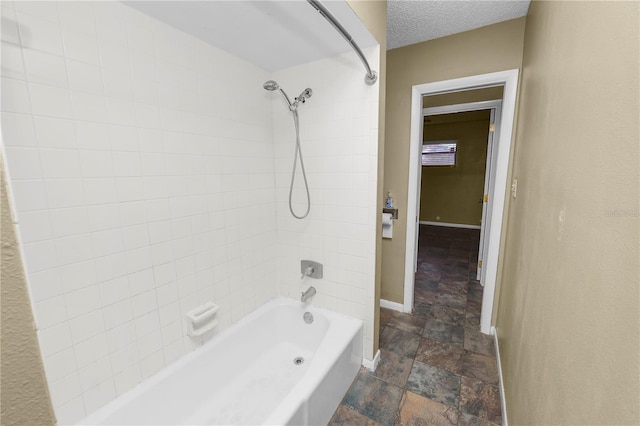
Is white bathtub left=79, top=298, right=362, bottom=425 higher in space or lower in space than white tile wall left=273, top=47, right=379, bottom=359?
lower

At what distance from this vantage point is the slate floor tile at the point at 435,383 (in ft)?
5.47

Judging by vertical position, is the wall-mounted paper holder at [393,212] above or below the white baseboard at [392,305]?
above

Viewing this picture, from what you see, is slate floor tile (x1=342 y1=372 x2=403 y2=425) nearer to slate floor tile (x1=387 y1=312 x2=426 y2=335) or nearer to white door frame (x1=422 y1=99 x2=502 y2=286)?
slate floor tile (x1=387 y1=312 x2=426 y2=335)

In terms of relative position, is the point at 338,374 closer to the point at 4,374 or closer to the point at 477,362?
the point at 477,362

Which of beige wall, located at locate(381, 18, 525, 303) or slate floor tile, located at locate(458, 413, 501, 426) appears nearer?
slate floor tile, located at locate(458, 413, 501, 426)

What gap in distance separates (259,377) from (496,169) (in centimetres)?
236

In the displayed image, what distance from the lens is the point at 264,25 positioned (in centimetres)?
140

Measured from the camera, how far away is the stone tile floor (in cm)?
156

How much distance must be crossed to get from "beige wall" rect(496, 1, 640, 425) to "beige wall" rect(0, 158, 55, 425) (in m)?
0.90

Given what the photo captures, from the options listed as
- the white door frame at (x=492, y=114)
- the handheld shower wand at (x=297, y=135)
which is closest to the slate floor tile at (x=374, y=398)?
the handheld shower wand at (x=297, y=135)

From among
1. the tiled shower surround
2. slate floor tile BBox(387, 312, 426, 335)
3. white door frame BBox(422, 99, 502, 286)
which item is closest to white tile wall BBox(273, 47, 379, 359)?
the tiled shower surround

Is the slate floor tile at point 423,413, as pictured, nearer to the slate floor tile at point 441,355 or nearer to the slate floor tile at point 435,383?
the slate floor tile at point 435,383

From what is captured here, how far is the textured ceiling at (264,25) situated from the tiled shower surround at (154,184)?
0.08m

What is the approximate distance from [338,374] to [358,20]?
77.6 inches
